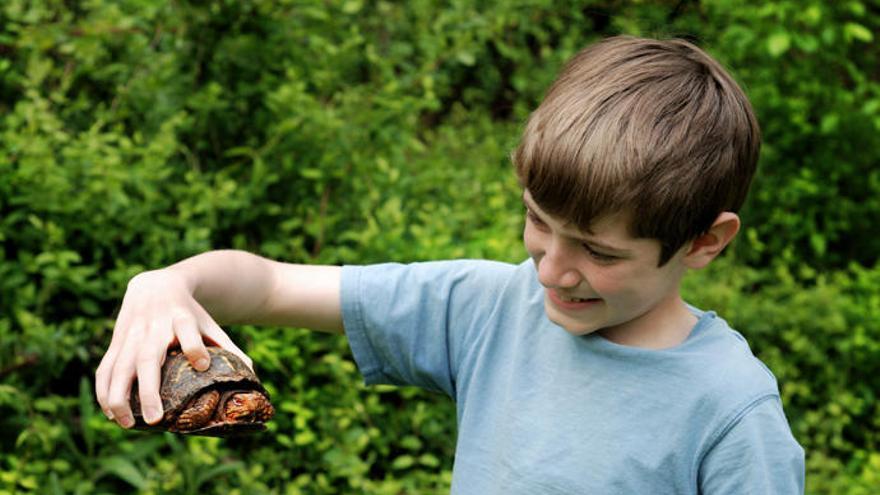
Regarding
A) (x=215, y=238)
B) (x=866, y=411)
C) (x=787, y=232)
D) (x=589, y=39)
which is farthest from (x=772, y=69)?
(x=215, y=238)

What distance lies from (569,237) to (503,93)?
16.1ft

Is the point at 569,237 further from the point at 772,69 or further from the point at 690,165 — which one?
the point at 772,69

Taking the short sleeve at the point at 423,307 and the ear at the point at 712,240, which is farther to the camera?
A: the short sleeve at the point at 423,307

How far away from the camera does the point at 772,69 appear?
5.56m

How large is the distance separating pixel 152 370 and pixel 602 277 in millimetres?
629

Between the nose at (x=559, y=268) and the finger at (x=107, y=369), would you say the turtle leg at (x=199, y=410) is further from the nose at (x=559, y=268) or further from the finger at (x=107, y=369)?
the nose at (x=559, y=268)

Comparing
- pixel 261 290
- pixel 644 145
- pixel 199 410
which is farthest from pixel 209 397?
pixel 644 145

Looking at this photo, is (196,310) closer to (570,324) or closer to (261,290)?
(261,290)

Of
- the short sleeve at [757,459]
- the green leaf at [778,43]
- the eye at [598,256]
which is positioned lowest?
the green leaf at [778,43]

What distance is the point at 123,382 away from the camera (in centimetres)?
134

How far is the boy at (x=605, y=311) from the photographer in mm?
1512

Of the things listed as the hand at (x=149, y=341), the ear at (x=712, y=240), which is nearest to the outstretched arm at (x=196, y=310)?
the hand at (x=149, y=341)

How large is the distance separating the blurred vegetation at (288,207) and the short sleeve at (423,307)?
1037 mm

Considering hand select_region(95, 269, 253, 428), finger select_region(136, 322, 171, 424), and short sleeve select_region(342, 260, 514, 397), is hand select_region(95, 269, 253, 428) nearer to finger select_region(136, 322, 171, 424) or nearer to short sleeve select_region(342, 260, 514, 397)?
finger select_region(136, 322, 171, 424)
